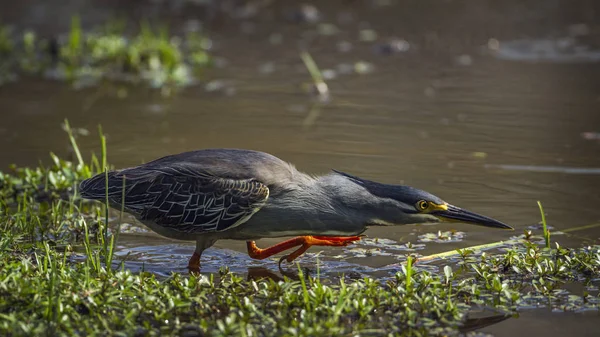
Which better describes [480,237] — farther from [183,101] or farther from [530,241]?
[183,101]

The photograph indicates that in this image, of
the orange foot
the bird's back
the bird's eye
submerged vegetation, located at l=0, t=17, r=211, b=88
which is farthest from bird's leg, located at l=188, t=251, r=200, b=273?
submerged vegetation, located at l=0, t=17, r=211, b=88

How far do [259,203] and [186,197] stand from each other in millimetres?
485

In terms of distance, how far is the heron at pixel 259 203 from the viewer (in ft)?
19.4

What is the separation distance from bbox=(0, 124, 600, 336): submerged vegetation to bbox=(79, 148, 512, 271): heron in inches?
12.0

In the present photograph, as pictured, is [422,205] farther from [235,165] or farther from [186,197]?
[186,197]

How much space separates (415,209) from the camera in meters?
5.87

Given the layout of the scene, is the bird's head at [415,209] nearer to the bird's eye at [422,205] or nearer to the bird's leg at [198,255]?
the bird's eye at [422,205]

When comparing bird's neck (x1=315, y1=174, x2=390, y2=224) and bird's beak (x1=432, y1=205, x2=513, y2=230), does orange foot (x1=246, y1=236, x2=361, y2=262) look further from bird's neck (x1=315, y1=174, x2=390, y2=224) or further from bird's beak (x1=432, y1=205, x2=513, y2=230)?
bird's beak (x1=432, y1=205, x2=513, y2=230)

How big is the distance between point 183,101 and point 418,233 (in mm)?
4853

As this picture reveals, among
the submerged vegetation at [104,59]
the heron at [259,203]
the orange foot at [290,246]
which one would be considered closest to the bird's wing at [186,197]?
the heron at [259,203]

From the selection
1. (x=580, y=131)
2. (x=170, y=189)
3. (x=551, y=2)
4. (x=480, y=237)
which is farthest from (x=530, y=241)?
(x=551, y=2)

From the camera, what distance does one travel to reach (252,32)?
605 inches

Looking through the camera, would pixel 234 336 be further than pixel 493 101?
No

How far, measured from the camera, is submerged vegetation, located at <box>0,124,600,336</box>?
481cm
